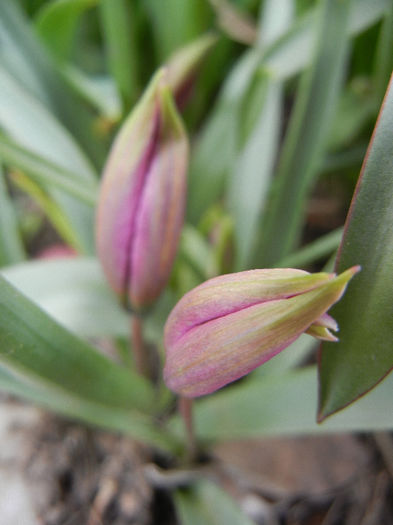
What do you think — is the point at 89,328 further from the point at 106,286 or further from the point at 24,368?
the point at 24,368

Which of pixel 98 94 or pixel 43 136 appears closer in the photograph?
pixel 43 136

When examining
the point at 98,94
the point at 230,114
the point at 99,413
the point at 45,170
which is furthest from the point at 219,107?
the point at 99,413

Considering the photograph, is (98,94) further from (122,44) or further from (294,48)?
(294,48)

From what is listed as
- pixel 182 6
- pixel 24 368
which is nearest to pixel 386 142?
pixel 24 368

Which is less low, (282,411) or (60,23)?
(60,23)

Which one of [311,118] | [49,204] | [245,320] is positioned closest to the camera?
[245,320]

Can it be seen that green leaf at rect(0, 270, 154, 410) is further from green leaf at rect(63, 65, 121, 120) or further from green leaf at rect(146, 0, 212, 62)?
green leaf at rect(146, 0, 212, 62)

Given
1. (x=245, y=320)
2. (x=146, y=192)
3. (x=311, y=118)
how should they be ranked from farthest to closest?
1. (x=311, y=118)
2. (x=146, y=192)
3. (x=245, y=320)
